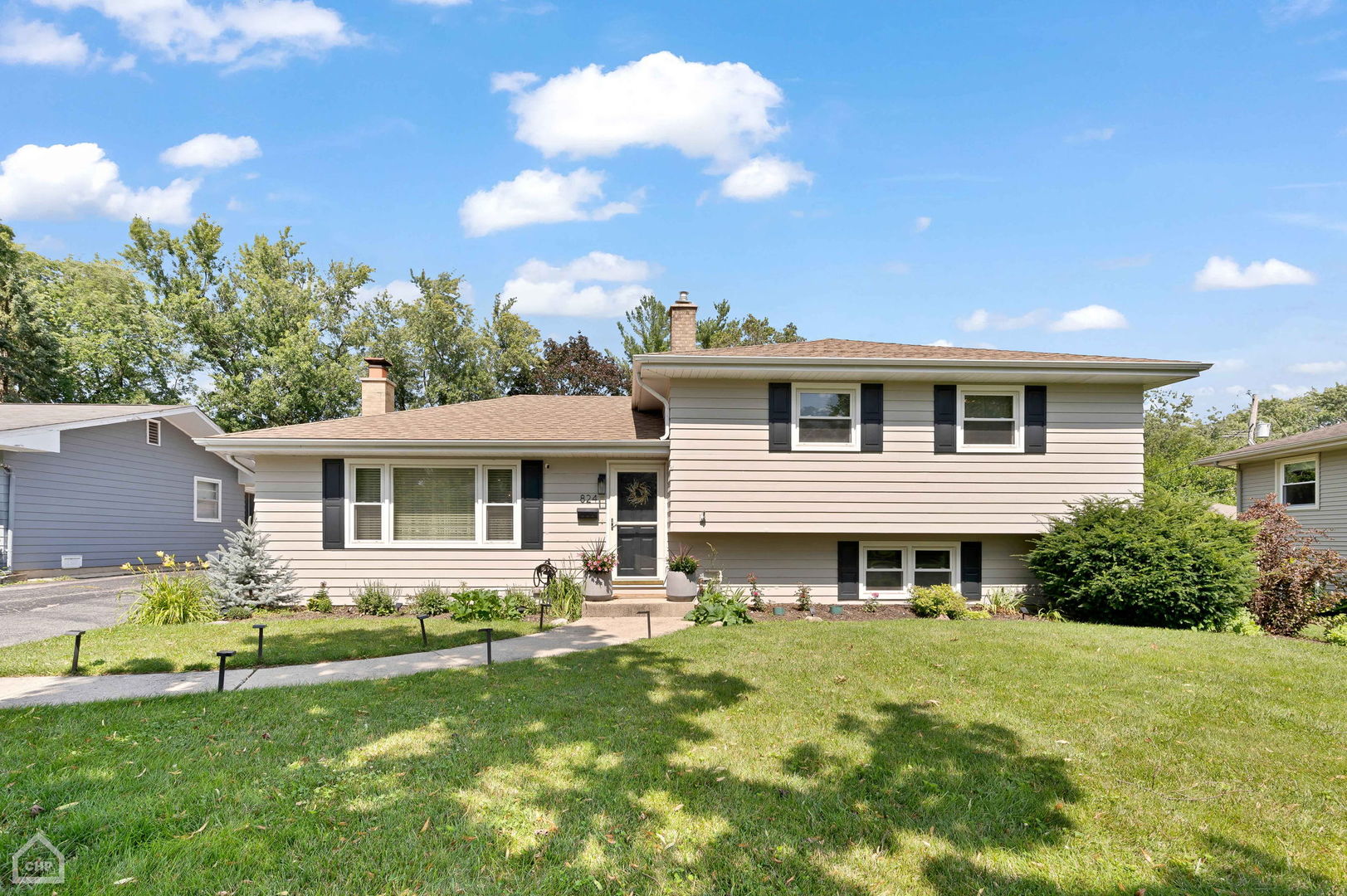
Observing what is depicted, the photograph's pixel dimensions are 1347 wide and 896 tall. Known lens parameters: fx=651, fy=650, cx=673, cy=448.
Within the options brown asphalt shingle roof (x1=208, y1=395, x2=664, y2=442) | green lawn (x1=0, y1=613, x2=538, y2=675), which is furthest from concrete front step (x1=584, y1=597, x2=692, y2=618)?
brown asphalt shingle roof (x1=208, y1=395, x2=664, y2=442)

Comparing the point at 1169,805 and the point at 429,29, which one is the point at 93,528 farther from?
the point at 1169,805

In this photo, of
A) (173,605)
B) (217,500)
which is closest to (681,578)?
(173,605)

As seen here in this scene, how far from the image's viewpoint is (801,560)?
11117mm

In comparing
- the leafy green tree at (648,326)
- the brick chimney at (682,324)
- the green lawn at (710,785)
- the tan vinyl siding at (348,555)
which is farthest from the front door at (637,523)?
the leafy green tree at (648,326)

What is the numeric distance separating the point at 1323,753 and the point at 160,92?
18613 mm

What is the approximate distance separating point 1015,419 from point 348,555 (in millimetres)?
11299

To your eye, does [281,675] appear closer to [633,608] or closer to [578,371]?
[633,608]

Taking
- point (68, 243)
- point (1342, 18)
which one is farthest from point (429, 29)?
point (68, 243)

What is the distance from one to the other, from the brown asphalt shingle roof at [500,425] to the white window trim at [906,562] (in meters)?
4.26

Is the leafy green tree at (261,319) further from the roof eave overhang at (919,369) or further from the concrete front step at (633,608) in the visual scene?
the roof eave overhang at (919,369)

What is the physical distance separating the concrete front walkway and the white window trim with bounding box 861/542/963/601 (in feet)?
15.2

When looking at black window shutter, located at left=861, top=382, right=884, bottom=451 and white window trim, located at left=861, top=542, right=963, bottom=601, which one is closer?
black window shutter, located at left=861, top=382, right=884, bottom=451

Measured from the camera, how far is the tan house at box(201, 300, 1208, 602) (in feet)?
34.1

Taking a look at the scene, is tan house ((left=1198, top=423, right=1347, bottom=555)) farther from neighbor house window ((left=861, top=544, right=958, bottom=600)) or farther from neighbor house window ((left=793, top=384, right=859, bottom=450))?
neighbor house window ((left=793, top=384, right=859, bottom=450))
